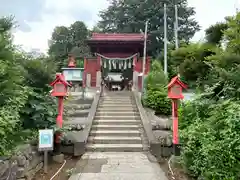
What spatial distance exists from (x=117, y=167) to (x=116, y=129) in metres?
2.86

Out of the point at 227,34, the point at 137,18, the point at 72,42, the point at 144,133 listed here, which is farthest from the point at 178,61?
the point at 72,42

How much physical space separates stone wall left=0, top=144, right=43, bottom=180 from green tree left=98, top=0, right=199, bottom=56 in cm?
2309

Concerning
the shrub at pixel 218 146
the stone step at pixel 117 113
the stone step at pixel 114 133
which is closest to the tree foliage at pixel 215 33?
Result: the shrub at pixel 218 146

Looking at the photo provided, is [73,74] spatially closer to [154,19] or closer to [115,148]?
[115,148]

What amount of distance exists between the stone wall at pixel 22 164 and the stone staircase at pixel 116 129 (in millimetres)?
1898

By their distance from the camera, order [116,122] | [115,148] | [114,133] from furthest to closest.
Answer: [116,122] → [114,133] → [115,148]

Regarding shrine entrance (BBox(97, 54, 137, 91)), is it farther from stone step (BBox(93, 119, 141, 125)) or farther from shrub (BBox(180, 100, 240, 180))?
shrub (BBox(180, 100, 240, 180))

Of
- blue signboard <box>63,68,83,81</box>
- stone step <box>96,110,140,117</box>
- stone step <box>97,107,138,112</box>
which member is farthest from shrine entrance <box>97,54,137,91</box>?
stone step <box>96,110,140,117</box>

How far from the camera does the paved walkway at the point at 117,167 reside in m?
5.16

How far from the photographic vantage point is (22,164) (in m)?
4.64

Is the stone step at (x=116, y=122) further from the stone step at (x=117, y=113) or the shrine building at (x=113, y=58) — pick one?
the shrine building at (x=113, y=58)

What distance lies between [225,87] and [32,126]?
14.0 feet

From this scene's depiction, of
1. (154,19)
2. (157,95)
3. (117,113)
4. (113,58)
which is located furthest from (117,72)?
(117,113)

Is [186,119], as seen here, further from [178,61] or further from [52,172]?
[52,172]
